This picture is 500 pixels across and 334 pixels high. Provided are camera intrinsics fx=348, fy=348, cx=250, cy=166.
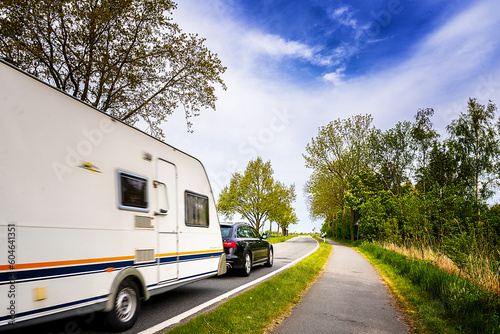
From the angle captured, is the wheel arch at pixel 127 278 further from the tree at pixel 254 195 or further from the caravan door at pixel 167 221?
the tree at pixel 254 195

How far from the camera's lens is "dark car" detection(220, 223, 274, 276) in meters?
9.88

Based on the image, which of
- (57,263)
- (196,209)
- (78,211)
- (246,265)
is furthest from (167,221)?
(246,265)

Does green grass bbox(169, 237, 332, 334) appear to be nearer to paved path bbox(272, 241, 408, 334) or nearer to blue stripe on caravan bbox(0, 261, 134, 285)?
paved path bbox(272, 241, 408, 334)

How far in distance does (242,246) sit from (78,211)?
21.5 feet

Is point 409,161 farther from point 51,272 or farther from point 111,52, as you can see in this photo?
point 51,272

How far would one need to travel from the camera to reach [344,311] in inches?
242

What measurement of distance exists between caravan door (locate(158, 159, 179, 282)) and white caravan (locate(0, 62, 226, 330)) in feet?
0.06

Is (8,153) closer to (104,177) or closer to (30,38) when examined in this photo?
(104,177)

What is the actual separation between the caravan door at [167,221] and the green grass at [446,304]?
3.94 metres

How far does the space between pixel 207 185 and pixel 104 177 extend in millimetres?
3212

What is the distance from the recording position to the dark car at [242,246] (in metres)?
9.88

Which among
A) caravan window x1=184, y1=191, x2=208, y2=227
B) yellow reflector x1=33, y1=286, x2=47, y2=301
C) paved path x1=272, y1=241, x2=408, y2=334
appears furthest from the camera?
caravan window x1=184, y1=191, x2=208, y2=227

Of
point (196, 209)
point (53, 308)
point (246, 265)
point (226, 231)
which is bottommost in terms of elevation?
point (246, 265)

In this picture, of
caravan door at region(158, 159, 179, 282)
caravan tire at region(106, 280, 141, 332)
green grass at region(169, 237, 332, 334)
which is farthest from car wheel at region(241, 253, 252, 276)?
caravan tire at region(106, 280, 141, 332)
